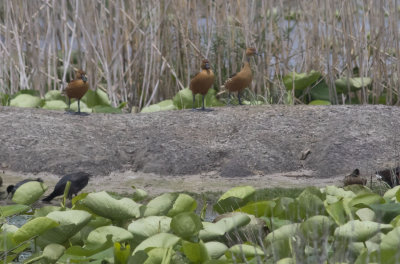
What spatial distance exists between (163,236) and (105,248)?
18 cm

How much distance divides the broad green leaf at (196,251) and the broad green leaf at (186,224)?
0.18m

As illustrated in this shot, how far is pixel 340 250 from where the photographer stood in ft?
6.42

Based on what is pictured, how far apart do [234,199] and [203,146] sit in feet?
7.67

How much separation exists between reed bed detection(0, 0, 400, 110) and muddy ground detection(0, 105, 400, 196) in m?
0.85

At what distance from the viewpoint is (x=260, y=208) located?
264cm

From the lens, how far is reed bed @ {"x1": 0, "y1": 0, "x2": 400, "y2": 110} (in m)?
6.21

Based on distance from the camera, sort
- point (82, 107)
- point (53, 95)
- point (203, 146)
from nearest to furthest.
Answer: point (203, 146) → point (82, 107) → point (53, 95)

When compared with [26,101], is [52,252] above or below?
above

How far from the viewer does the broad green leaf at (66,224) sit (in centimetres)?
231

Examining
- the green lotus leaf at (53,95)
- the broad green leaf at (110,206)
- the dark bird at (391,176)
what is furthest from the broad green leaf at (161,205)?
the green lotus leaf at (53,95)

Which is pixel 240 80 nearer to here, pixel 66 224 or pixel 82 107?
pixel 82 107

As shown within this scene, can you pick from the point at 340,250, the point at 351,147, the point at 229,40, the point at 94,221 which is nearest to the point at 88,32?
the point at 229,40

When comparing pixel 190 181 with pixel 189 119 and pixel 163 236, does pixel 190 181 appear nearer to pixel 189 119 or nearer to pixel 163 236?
pixel 189 119

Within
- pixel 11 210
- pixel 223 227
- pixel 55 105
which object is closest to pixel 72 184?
pixel 11 210
